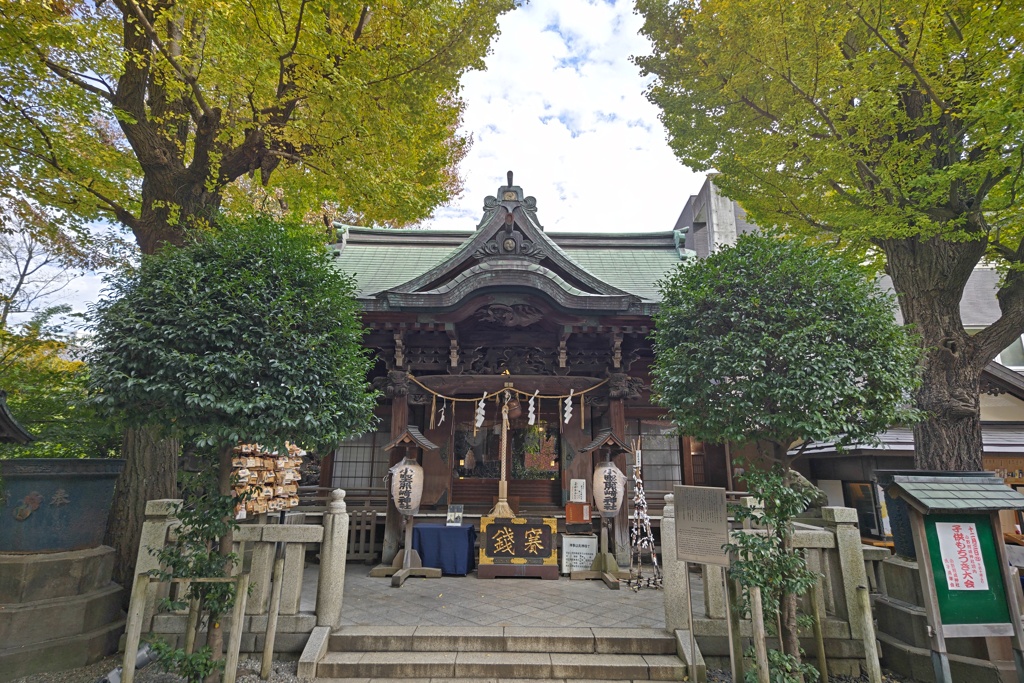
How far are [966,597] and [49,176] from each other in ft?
43.5

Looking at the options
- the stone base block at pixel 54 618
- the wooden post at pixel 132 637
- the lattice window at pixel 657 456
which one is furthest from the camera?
the lattice window at pixel 657 456

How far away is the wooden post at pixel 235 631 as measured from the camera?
4894 millimetres

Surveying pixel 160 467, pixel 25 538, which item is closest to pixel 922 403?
pixel 160 467

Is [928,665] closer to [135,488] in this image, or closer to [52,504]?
[135,488]

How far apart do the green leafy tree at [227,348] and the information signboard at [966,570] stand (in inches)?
263

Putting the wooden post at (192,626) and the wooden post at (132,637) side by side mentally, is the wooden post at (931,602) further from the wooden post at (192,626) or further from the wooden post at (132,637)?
the wooden post at (132,637)

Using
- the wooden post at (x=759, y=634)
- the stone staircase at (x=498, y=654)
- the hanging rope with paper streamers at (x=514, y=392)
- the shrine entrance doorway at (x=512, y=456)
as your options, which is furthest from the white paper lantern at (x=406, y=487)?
the wooden post at (x=759, y=634)

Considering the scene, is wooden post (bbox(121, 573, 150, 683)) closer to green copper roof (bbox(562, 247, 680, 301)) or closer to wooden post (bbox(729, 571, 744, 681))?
wooden post (bbox(729, 571, 744, 681))

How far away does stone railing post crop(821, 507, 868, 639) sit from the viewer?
229 inches

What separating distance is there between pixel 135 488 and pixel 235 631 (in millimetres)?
3523

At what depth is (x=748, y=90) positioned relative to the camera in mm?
8719

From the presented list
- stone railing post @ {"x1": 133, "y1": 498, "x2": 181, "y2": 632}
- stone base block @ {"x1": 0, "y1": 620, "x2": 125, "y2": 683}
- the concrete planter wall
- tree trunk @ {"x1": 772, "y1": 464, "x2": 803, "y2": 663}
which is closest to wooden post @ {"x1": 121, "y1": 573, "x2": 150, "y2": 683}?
stone railing post @ {"x1": 133, "y1": 498, "x2": 181, "y2": 632}

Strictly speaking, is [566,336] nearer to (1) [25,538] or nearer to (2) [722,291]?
(2) [722,291]

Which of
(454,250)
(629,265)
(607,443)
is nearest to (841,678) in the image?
(607,443)
